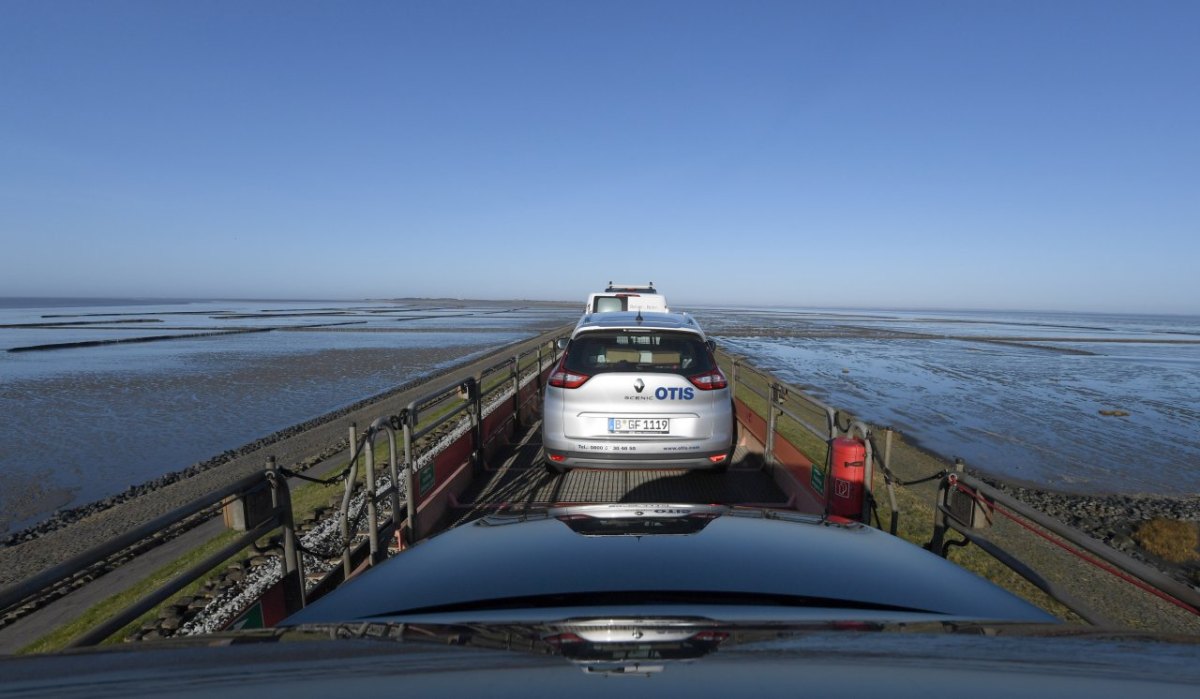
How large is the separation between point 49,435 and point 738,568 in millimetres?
18690

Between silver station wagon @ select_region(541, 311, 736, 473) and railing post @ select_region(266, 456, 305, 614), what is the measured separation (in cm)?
272

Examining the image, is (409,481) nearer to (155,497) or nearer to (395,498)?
(395,498)

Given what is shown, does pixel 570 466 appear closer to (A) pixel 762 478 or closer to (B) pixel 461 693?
(A) pixel 762 478

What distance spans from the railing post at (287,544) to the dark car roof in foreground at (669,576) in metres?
1.30

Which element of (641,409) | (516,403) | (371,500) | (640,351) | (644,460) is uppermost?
(640,351)

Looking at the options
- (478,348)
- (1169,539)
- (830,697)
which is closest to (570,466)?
(830,697)

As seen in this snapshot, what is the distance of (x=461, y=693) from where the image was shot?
124cm

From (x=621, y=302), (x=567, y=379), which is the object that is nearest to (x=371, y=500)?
(x=567, y=379)

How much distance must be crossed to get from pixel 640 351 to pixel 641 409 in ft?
2.13

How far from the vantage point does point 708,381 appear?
18.3 feet

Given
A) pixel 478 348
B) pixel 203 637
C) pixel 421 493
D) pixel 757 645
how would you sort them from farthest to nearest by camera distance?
pixel 478 348 < pixel 421 493 < pixel 203 637 < pixel 757 645

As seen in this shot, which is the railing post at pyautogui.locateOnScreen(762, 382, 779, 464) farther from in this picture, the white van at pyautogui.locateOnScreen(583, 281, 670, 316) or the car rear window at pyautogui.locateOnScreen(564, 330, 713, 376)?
the white van at pyautogui.locateOnScreen(583, 281, 670, 316)

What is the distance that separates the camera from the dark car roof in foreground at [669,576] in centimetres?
186

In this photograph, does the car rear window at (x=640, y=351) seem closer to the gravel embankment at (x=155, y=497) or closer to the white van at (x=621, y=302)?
the gravel embankment at (x=155, y=497)
